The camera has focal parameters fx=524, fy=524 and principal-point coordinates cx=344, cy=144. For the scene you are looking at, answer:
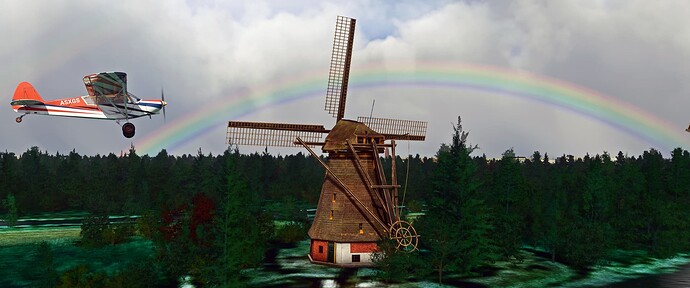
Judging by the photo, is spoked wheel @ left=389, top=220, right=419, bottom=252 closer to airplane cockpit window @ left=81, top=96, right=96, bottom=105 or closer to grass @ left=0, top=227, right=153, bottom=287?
grass @ left=0, top=227, right=153, bottom=287

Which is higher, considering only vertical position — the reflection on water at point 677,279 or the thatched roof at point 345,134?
the thatched roof at point 345,134

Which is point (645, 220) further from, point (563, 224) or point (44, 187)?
point (44, 187)

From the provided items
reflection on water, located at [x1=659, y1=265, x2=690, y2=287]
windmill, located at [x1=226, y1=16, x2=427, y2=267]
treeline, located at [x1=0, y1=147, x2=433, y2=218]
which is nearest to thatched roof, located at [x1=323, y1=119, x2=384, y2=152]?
windmill, located at [x1=226, y1=16, x2=427, y2=267]

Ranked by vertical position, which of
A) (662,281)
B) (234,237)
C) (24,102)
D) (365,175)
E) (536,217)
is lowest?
(662,281)

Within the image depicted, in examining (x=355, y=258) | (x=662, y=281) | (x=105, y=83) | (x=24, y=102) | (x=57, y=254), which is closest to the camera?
(x=24, y=102)

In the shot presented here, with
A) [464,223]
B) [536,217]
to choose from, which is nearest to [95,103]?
[464,223]

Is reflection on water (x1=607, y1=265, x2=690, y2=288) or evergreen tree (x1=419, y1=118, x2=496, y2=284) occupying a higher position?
evergreen tree (x1=419, y1=118, x2=496, y2=284)

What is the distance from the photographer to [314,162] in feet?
655

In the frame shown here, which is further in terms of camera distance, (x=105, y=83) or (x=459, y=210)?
(x=459, y=210)

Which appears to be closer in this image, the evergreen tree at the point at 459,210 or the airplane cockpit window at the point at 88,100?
the airplane cockpit window at the point at 88,100

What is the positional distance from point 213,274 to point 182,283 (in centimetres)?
813

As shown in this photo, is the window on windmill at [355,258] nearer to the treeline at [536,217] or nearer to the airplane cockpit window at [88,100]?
the treeline at [536,217]

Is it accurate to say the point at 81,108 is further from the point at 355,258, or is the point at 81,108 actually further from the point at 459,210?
the point at 459,210

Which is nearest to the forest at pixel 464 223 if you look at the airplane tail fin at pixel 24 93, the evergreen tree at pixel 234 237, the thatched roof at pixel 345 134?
the evergreen tree at pixel 234 237
